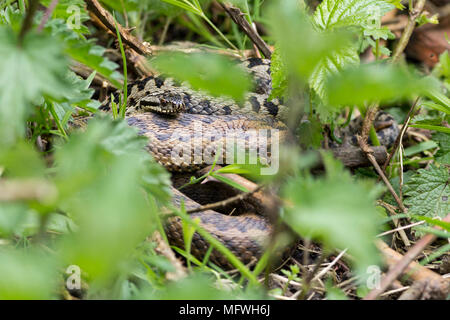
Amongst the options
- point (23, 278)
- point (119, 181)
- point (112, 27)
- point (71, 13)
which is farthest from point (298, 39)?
point (112, 27)

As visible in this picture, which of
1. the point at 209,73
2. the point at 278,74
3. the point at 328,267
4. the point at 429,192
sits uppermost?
the point at 209,73

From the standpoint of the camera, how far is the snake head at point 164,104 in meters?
3.92

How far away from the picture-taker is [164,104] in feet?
12.9

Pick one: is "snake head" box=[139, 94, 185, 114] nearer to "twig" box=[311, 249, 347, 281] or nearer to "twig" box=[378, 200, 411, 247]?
"twig" box=[378, 200, 411, 247]

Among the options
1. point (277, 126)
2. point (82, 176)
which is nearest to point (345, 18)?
point (277, 126)

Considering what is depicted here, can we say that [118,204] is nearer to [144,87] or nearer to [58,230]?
[58,230]

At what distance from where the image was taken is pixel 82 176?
133 cm

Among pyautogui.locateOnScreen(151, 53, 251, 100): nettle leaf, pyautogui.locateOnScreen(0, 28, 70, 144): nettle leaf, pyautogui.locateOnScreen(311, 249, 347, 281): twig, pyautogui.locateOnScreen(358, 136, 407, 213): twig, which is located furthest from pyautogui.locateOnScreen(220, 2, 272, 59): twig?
pyautogui.locateOnScreen(151, 53, 251, 100): nettle leaf

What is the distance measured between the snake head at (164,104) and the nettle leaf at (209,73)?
2436mm

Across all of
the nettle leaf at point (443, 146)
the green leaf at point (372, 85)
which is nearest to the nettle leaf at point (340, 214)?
the green leaf at point (372, 85)

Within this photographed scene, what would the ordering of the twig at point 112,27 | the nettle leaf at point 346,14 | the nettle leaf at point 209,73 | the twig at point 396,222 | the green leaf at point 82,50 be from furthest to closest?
the twig at point 112,27
the twig at point 396,222
the nettle leaf at point 346,14
the green leaf at point 82,50
the nettle leaf at point 209,73

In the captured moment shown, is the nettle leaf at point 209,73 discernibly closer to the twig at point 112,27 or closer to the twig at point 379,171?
the twig at point 379,171

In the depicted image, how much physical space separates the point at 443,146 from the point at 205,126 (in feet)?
5.69

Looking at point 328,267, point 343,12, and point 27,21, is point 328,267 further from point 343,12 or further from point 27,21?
point 27,21
